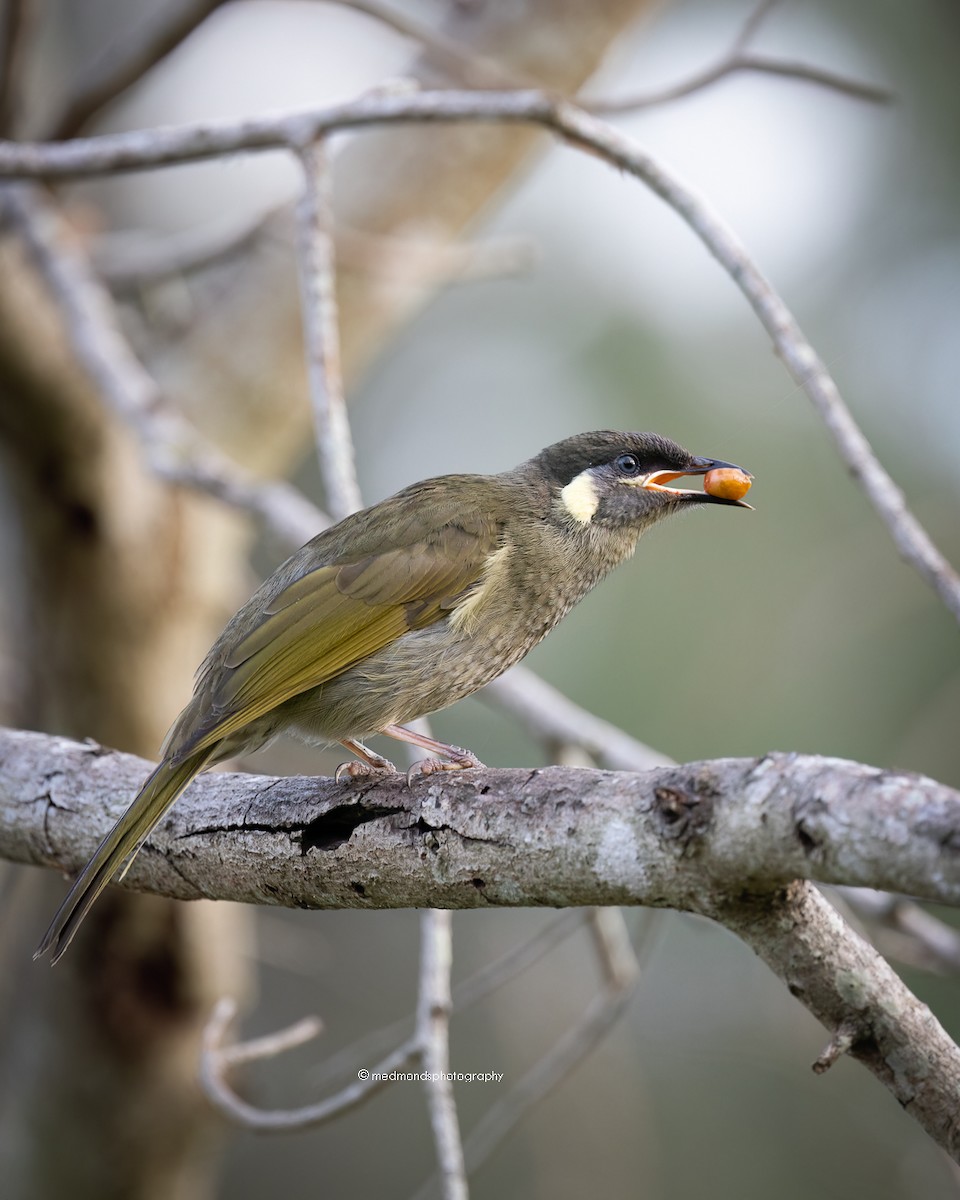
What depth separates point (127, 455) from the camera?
423cm

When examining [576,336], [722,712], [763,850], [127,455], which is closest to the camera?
[763,850]

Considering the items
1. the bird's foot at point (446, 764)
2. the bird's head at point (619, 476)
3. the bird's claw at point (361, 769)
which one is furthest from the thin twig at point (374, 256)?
the bird's foot at point (446, 764)

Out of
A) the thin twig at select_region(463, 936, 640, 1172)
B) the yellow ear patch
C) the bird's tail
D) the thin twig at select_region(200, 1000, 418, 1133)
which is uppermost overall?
the yellow ear patch

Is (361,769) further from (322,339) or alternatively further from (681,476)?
(681,476)

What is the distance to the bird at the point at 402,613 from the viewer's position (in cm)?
259

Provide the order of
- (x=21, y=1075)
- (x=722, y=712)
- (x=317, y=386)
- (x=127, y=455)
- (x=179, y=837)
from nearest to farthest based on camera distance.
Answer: (x=179, y=837) → (x=317, y=386) → (x=127, y=455) → (x=21, y=1075) → (x=722, y=712)

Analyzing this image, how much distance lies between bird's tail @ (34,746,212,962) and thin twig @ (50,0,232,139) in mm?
2359

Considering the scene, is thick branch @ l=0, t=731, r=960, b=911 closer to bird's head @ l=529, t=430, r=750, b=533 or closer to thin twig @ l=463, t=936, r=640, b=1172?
thin twig @ l=463, t=936, r=640, b=1172

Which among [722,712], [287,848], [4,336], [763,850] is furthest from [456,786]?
[722,712]

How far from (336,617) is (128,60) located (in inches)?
81.8

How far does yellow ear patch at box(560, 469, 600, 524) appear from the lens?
3.09 meters

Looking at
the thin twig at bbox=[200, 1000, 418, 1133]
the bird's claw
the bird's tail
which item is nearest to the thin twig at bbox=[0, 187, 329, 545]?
the bird's claw

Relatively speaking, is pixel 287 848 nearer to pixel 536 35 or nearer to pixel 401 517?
pixel 401 517

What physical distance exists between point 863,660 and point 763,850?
5.75m
